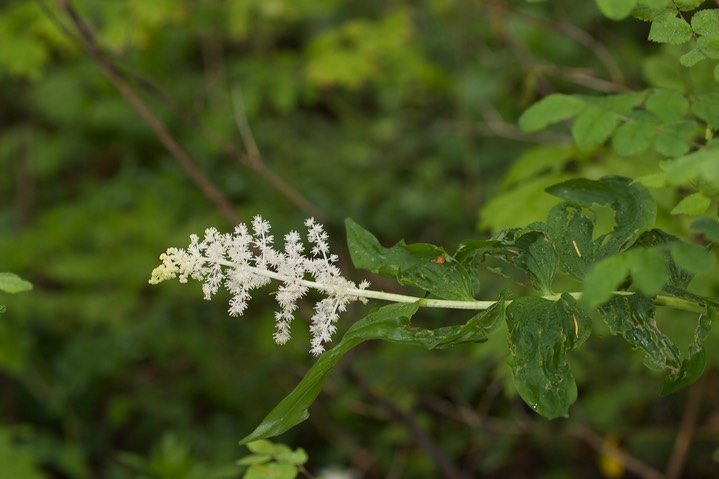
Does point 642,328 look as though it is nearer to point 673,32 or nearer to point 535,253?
point 535,253

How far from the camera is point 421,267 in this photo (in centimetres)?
131

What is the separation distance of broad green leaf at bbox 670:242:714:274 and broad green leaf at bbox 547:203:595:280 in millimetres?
265

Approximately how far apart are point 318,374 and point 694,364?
1.99ft

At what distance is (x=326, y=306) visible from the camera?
132 centimetres

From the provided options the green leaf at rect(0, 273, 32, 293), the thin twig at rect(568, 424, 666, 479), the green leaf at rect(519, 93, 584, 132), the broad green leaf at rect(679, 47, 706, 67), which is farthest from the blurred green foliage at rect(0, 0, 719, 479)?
the green leaf at rect(0, 273, 32, 293)

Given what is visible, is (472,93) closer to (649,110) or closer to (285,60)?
(285,60)

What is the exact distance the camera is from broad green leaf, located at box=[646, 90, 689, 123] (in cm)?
153

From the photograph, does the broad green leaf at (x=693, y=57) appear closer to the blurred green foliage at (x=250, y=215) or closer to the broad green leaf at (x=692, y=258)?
the broad green leaf at (x=692, y=258)

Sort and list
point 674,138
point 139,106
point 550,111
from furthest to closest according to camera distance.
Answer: point 139,106
point 550,111
point 674,138

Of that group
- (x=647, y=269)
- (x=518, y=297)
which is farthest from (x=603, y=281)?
(x=518, y=297)

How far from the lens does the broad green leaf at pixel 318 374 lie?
1176 millimetres

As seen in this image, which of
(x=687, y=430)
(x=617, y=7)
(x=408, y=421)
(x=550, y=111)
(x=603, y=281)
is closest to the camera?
(x=603, y=281)

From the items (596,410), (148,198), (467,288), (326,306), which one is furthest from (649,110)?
(148,198)

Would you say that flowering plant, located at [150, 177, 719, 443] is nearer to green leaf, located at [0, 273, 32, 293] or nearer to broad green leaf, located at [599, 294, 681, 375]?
broad green leaf, located at [599, 294, 681, 375]
